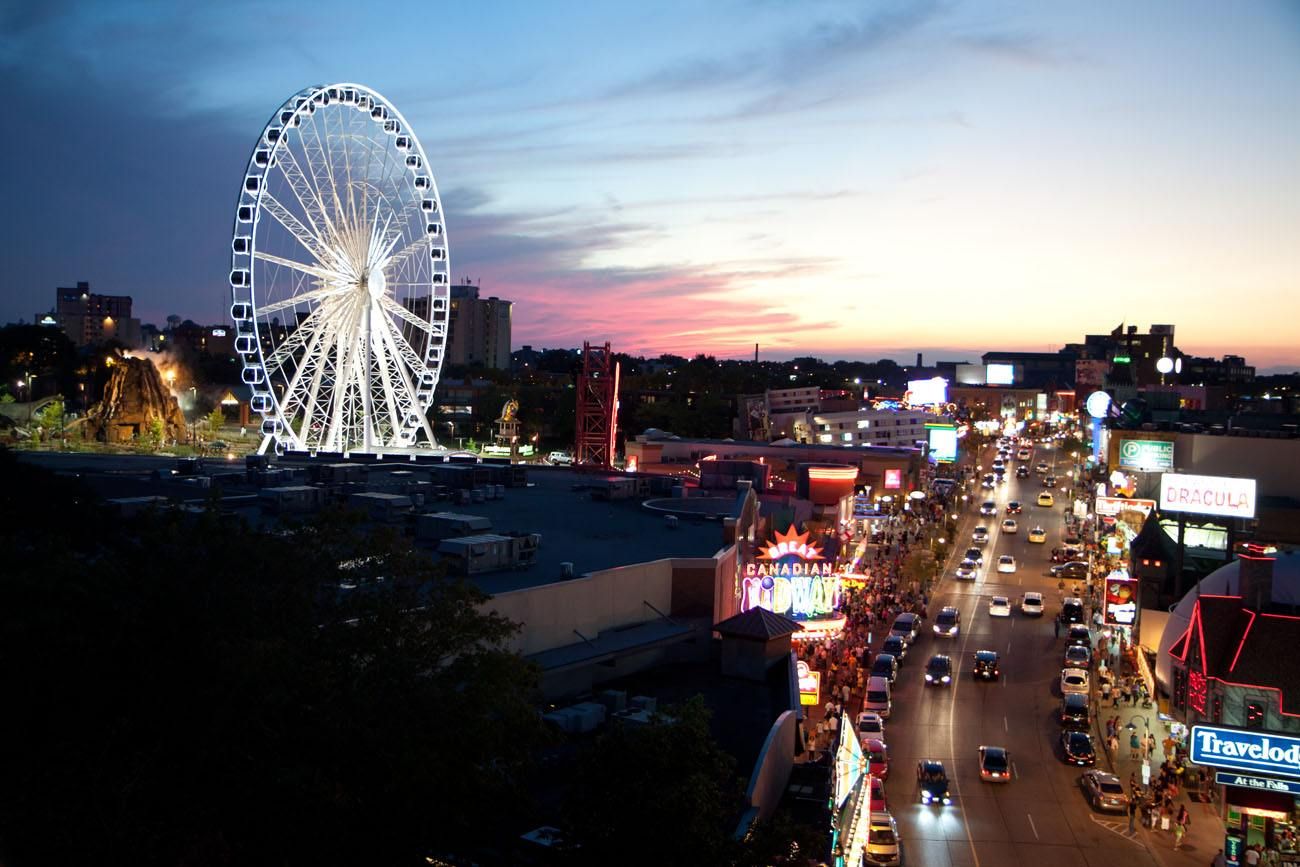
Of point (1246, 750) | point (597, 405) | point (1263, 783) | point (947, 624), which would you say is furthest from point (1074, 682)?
point (597, 405)

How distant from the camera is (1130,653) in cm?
4100

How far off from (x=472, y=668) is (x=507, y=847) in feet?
8.58

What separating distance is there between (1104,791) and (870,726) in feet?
19.3

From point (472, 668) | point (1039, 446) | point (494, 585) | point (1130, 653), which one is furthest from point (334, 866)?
point (1039, 446)

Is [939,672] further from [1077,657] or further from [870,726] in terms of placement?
[870,726]

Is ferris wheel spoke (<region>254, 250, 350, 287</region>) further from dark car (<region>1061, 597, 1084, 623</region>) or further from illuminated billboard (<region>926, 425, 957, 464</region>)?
illuminated billboard (<region>926, 425, 957, 464</region>)

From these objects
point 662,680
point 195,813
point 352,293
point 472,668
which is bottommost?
point 662,680

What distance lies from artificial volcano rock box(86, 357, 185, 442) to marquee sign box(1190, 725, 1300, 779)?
205ft

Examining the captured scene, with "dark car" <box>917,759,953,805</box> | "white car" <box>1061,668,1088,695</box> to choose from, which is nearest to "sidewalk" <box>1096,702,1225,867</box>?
"white car" <box>1061,668,1088,695</box>

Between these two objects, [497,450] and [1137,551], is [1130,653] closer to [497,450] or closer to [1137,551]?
[1137,551]

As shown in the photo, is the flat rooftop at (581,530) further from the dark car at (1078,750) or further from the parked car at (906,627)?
the parked car at (906,627)

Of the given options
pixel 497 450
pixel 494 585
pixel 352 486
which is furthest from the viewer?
pixel 497 450

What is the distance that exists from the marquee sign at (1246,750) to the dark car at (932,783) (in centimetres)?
515

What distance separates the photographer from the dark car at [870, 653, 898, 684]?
36406 millimetres
